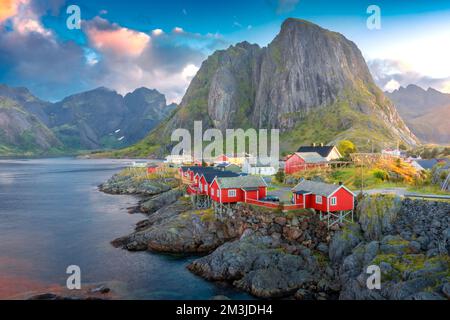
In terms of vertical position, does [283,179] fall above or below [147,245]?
above

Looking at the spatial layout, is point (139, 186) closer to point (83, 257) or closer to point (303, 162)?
point (303, 162)

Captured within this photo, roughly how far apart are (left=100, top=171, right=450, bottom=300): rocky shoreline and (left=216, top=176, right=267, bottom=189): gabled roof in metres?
3.46

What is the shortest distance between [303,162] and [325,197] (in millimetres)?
34056

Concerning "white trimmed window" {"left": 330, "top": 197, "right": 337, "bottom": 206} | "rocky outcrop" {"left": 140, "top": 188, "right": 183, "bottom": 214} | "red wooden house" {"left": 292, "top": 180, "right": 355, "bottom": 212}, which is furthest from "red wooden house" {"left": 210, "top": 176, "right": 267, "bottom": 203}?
"rocky outcrop" {"left": 140, "top": 188, "right": 183, "bottom": 214}

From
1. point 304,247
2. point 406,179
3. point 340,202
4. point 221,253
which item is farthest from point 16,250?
point 406,179

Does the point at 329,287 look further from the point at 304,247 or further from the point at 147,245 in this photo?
the point at 147,245

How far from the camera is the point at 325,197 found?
144 ft

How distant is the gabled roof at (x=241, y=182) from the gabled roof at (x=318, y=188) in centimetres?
718

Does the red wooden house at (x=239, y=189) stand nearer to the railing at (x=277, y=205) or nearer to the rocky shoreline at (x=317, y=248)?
the rocky shoreline at (x=317, y=248)

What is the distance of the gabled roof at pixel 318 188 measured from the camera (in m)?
43.9

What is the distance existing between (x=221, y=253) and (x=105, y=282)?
12.8m

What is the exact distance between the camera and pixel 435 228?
35750 mm

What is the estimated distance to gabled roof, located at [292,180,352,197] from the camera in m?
43.9
